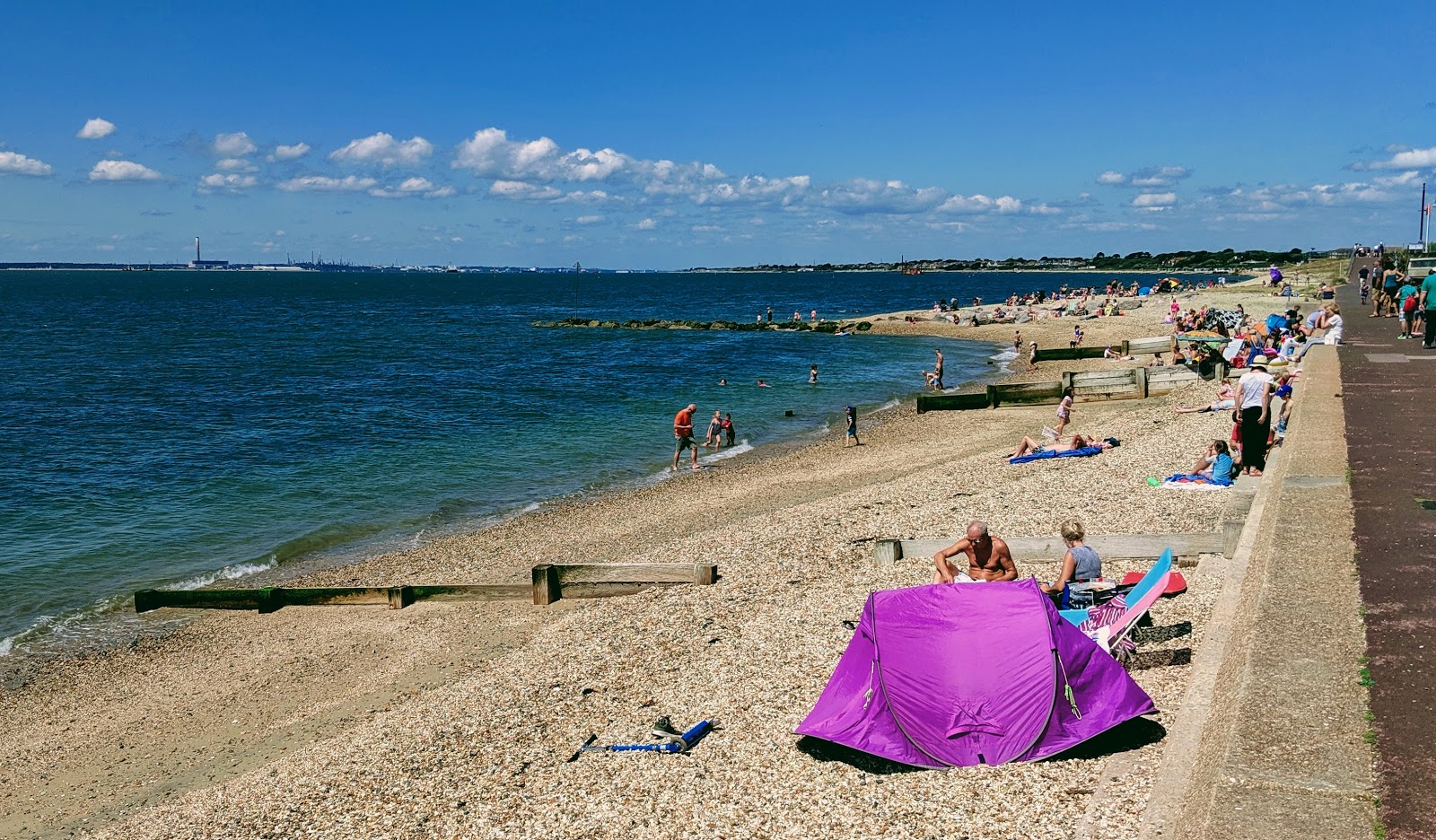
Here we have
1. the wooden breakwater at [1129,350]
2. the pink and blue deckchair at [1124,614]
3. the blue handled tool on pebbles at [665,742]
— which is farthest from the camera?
the wooden breakwater at [1129,350]

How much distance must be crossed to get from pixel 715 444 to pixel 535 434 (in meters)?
6.35

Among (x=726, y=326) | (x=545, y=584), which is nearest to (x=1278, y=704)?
(x=545, y=584)

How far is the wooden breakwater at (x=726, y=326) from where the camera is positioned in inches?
2835

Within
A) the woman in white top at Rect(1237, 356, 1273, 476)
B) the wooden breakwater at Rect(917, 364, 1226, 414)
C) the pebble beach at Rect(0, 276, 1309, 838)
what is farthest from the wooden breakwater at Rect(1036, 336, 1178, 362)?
the woman in white top at Rect(1237, 356, 1273, 476)

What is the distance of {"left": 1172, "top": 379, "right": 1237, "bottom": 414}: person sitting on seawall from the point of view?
22781mm

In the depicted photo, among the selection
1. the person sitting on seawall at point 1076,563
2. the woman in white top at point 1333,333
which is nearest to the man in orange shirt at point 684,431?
the person sitting on seawall at point 1076,563

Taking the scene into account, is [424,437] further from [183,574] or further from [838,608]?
[838,608]

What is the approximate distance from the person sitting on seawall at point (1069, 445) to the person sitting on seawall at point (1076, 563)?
36.0ft

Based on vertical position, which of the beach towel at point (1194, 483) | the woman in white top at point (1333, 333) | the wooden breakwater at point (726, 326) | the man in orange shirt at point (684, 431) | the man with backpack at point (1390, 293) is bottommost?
the man in orange shirt at point (684, 431)

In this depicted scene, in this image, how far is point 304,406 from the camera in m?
37.6

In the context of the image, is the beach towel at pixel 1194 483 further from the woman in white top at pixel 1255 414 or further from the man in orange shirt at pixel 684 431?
the man in orange shirt at pixel 684 431

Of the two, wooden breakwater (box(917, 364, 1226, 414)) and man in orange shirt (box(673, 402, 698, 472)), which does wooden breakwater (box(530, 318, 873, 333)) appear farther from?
man in orange shirt (box(673, 402, 698, 472))

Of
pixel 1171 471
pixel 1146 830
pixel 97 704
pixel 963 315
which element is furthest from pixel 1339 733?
pixel 963 315

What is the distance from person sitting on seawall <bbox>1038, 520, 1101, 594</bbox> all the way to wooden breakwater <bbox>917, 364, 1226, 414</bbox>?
20.2m
